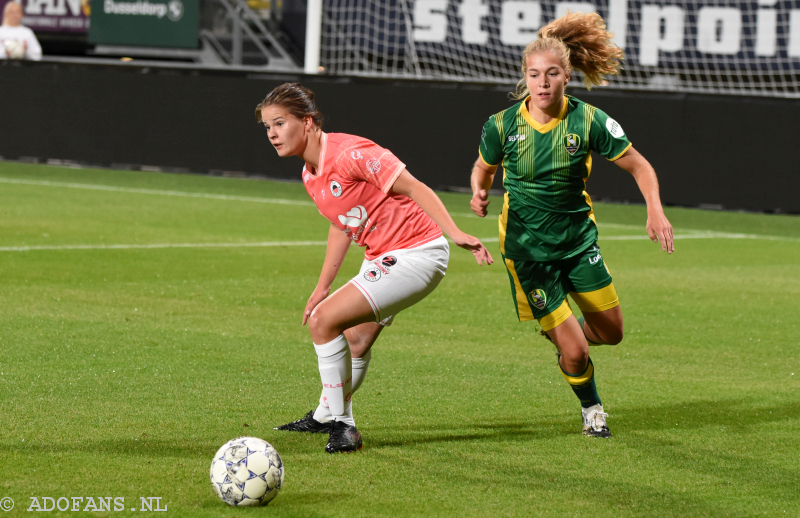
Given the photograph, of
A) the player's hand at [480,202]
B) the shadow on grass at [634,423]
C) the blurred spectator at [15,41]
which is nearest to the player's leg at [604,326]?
the shadow on grass at [634,423]

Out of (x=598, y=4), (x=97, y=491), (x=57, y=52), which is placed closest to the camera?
(x=97, y=491)

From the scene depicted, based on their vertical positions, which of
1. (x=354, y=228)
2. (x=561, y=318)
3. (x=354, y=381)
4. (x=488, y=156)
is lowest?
(x=354, y=381)

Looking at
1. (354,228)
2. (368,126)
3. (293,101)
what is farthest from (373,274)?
(368,126)

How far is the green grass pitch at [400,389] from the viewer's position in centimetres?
446

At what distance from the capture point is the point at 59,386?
593 centimetres

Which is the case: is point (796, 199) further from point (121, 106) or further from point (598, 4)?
point (121, 106)

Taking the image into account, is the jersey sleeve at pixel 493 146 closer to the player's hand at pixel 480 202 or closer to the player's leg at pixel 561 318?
the player's hand at pixel 480 202

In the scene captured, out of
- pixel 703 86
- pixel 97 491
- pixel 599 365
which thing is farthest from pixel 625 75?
pixel 97 491

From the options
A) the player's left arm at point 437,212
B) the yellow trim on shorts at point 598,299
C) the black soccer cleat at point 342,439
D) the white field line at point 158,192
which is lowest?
the white field line at point 158,192

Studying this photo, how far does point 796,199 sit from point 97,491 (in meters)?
13.3

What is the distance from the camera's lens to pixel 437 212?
4.63 meters

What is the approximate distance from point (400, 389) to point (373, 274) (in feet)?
4.72

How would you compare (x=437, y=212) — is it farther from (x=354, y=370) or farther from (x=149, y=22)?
(x=149, y=22)

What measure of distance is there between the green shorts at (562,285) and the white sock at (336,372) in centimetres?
97
